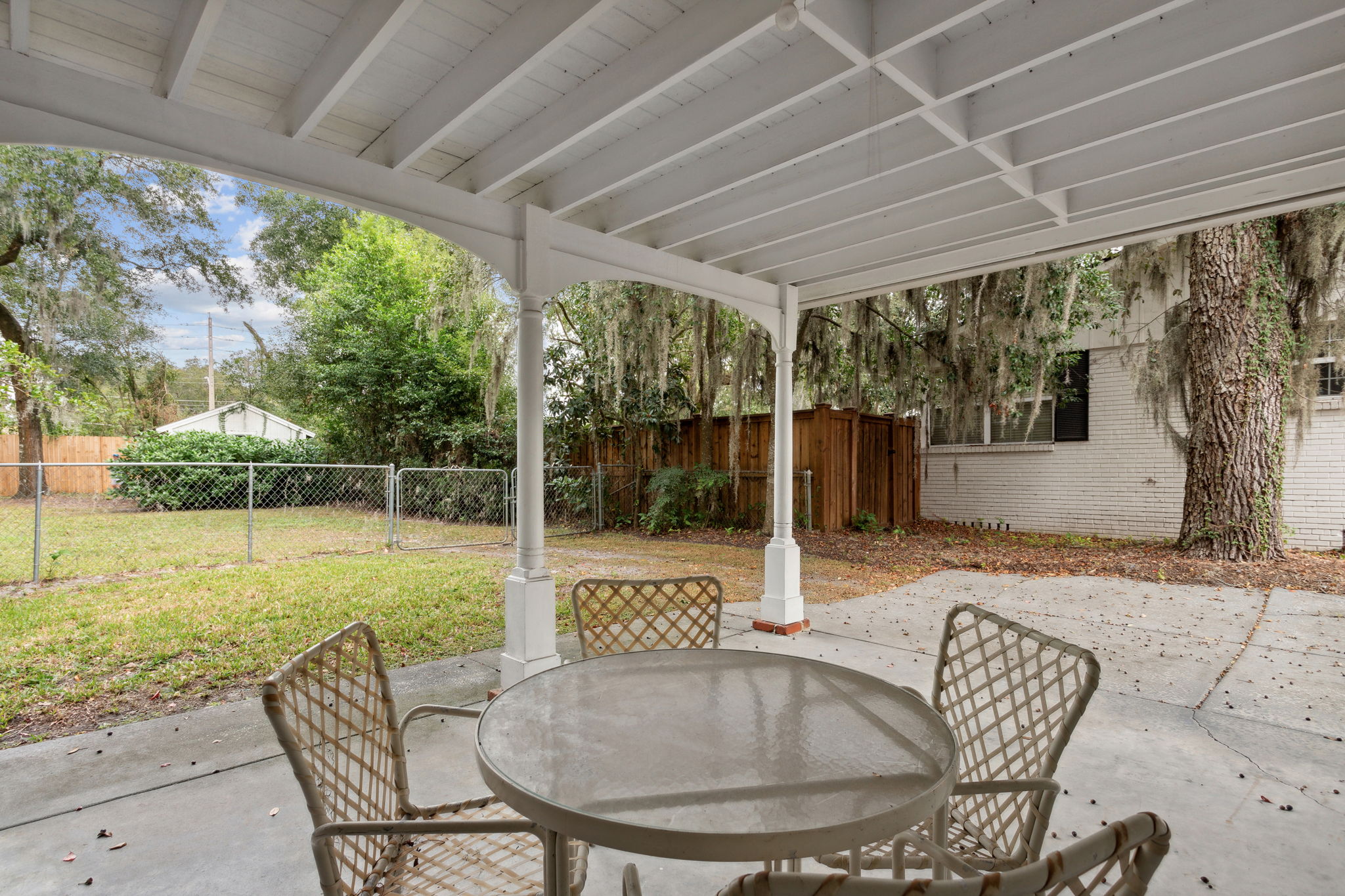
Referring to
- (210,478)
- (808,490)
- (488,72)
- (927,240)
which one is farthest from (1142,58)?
(210,478)

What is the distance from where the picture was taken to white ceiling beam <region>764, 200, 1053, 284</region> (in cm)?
332

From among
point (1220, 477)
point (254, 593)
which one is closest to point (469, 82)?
point (254, 593)

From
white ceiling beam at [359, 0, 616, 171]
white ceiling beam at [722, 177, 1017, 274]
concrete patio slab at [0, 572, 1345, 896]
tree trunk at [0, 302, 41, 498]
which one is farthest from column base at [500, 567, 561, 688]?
tree trunk at [0, 302, 41, 498]

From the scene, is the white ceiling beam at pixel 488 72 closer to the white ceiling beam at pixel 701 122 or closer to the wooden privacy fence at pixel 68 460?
the white ceiling beam at pixel 701 122

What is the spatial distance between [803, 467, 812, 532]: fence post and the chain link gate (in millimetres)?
4064

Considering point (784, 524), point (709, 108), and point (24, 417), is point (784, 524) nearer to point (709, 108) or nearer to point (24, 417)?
point (709, 108)

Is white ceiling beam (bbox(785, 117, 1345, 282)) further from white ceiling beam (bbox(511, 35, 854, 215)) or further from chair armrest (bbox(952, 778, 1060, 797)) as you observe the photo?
chair armrest (bbox(952, 778, 1060, 797))

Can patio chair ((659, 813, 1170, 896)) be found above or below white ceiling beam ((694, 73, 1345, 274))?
below

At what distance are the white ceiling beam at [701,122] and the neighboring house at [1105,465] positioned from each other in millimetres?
6930

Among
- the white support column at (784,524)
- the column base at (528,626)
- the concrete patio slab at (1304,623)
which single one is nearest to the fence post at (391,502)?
the white support column at (784,524)

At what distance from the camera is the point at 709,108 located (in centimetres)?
246

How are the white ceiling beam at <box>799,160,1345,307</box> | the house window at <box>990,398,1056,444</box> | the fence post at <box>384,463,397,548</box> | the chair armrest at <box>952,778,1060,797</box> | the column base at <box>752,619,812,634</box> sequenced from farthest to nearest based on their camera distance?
1. the house window at <box>990,398,1056,444</box>
2. the fence post at <box>384,463,397,548</box>
3. the column base at <box>752,619,812,634</box>
4. the white ceiling beam at <box>799,160,1345,307</box>
5. the chair armrest at <box>952,778,1060,797</box>

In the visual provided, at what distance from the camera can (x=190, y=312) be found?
85.1ft

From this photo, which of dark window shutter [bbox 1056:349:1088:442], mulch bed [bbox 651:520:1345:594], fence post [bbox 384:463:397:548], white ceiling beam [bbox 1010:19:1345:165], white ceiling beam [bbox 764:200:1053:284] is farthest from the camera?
dark window shutter [bbox 1056:349:1088:442]
